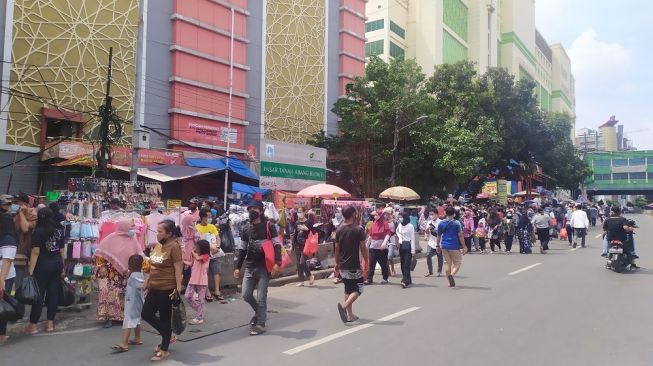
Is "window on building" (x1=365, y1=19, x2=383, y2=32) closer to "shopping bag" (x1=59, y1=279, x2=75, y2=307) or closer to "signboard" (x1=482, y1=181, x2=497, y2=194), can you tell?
"signboard" (x1=482, y1=181, x2=497, y2=194)

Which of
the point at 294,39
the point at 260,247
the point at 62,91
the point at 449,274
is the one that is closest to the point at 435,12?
the point at 294,39

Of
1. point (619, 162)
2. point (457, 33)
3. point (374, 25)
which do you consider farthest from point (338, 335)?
point (619, 162)

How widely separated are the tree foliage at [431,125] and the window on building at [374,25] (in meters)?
19.9

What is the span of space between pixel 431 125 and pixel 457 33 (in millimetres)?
35665

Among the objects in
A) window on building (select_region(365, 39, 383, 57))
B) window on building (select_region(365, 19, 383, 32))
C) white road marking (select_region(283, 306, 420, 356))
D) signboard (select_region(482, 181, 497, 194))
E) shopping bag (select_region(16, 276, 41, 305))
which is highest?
window on building (select_region(365, 19, 383, 32))

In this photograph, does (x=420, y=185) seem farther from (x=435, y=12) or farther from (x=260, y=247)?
(x=435, y=12)

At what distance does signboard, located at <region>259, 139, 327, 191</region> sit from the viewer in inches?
921

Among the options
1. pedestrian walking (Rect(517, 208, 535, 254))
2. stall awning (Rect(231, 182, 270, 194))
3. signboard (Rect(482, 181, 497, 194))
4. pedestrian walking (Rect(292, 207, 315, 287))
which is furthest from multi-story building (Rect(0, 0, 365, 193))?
signboard (Rect(482, 181, 497, 194))

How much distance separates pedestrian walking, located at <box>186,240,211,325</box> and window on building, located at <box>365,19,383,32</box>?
1866 inches

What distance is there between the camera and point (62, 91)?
2003cm

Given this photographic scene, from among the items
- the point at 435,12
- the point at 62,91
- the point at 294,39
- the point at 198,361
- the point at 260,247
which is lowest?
the point at 198,361

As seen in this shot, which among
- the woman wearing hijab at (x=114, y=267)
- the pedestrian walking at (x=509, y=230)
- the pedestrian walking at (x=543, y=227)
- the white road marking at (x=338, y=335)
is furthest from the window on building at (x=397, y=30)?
the woman wearing hijab at (x=114, y=267)

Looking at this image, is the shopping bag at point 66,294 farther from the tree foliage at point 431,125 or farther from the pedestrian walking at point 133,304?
the tree foliage at point 431,125

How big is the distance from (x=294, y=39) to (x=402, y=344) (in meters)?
26.7
